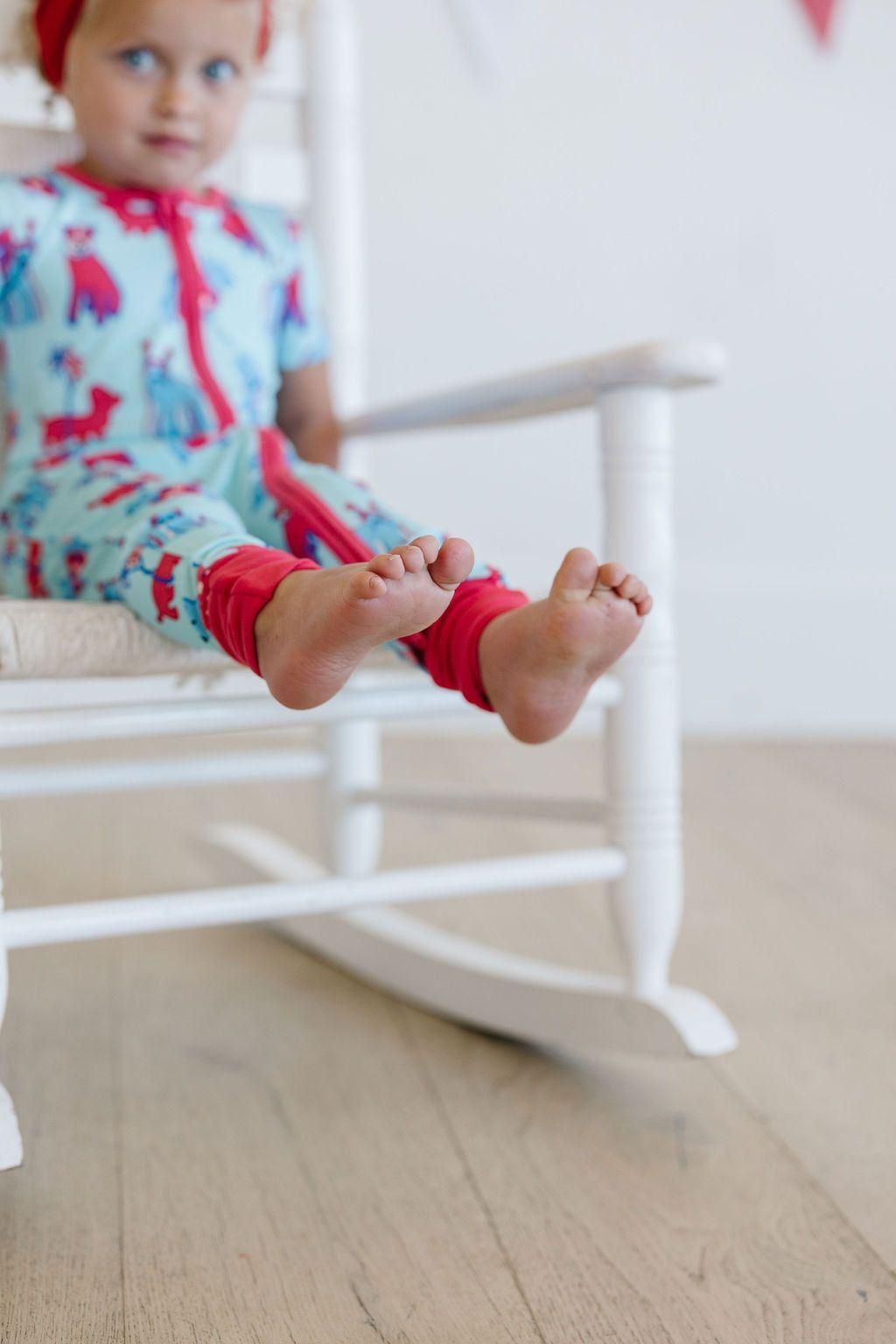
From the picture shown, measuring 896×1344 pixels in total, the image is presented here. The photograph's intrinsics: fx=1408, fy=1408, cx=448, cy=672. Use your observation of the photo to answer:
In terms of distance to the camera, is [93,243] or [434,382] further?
[434,382]

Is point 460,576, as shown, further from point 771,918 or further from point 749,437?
point 749,437

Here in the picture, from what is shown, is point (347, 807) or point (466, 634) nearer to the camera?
point (466, 634)

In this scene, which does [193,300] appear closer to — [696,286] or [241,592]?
[241,592]

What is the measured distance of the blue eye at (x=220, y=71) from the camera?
888 mm

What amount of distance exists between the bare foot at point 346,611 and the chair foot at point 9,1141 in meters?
0.23

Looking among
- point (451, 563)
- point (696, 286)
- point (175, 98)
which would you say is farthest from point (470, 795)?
point (696, 286)

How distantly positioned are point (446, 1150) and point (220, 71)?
665 mm

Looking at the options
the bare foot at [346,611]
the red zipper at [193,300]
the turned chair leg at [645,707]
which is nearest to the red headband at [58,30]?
the red zipper at [193,300]

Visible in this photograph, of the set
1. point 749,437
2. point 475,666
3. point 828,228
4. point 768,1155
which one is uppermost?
point 828,228

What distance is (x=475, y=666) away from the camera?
667mm

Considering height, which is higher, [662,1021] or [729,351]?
[729,351]

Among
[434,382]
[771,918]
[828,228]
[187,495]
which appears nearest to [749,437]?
[828,228]

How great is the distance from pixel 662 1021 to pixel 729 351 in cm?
139

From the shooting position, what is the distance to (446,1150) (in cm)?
73
